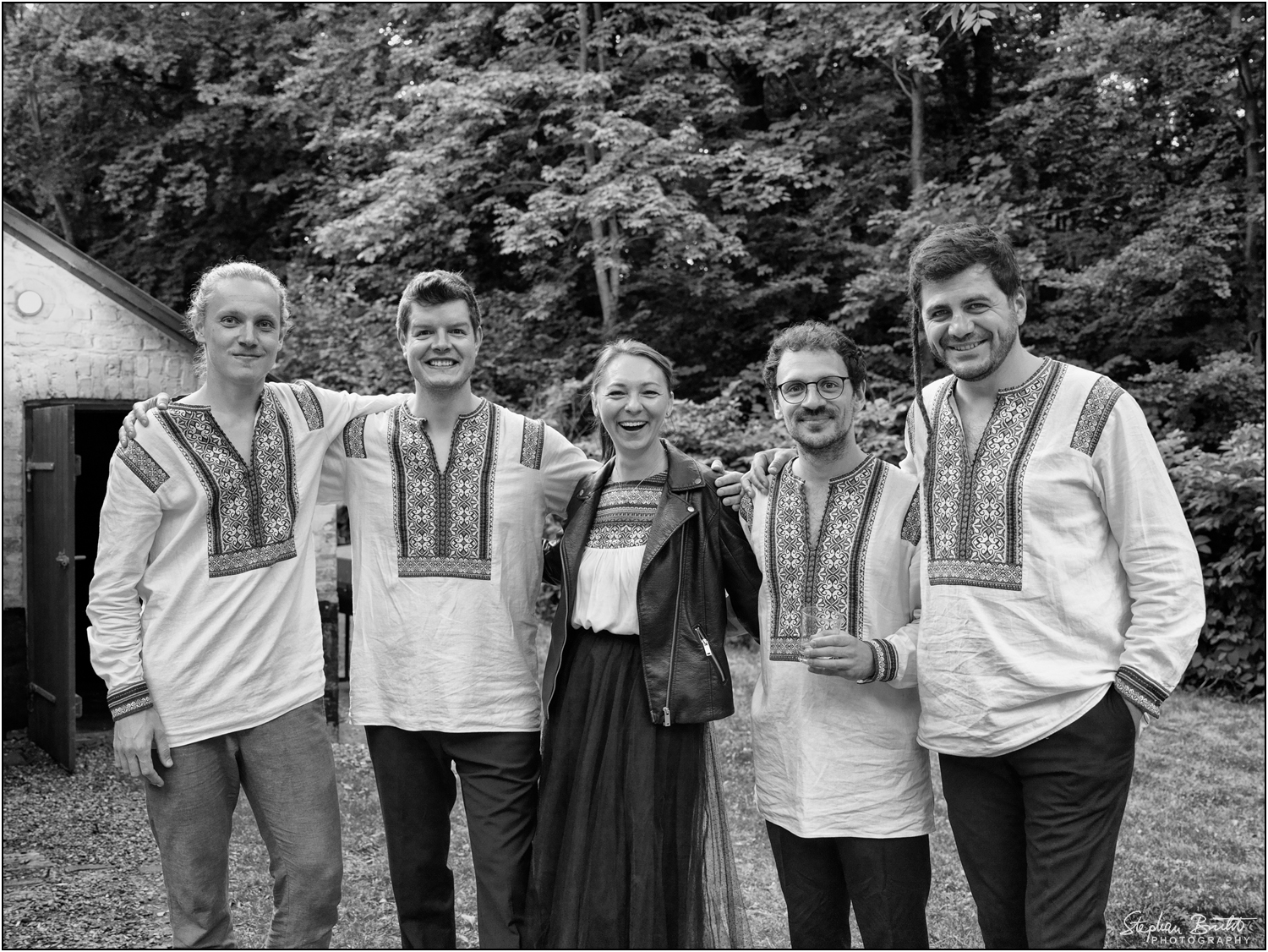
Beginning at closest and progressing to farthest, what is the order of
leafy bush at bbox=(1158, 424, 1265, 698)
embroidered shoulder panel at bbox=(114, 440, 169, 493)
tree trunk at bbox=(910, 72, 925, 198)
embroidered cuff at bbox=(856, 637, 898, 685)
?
embroidered cuff at bbox=(856, 637, 898, 685)
embroidered shoulder panel at bbox=(114, 440, 169, 493)
leafy bush at bbox=(1158, 424, 1265, 698)
tree trunk at bbox=(910, 72, 925, 198)

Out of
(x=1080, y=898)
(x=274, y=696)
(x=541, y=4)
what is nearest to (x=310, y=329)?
(x=541, y=4)

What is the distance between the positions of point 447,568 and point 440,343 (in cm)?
60

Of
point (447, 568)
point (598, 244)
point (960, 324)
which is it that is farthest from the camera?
point (598, 244)

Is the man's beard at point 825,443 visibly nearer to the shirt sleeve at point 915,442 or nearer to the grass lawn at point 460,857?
the shirt sleeve at point 915,442

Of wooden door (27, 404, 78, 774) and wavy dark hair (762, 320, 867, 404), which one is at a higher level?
wavy dark hair (762, 320, 867, 404)

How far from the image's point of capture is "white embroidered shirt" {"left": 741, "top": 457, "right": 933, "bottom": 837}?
103 inches

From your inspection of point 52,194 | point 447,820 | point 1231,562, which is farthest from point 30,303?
point 52,194

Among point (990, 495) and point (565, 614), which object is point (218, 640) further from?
point (990, 495)

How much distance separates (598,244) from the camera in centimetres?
1255

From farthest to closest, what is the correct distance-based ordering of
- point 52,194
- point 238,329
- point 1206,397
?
1. point 52,194
2. point 1206,397
3. point 238,329

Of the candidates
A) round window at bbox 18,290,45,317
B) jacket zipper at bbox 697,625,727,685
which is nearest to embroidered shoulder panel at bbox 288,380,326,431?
jacket zipper at bbox 697,625,727,685

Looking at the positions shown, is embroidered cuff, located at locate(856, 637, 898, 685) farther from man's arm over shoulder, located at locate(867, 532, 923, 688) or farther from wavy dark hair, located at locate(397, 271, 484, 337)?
wavy dark hair, located at locate(397, 271, 484, 337)

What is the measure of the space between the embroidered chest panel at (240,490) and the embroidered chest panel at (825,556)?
51.1 inches

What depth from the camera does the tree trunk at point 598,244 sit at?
12.6 m
